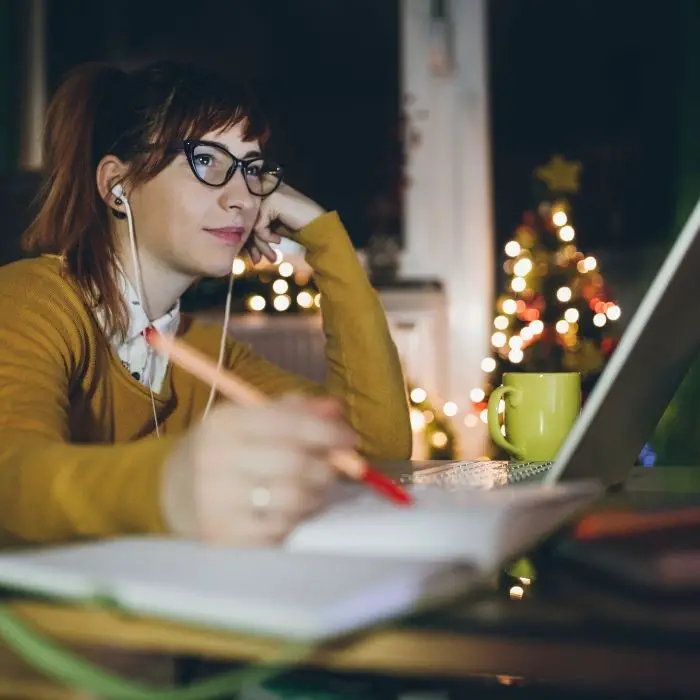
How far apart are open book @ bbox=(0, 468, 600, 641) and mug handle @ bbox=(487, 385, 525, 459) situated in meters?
0.44

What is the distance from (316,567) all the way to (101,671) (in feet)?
0.37

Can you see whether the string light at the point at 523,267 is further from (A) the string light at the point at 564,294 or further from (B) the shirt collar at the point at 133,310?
(B) the shirt collar at the point at 133,310

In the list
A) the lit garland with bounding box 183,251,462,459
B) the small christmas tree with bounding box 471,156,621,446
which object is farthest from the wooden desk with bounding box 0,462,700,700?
the lit garland with bounding box 183,251,462,459

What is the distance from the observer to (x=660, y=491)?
2.38 ft

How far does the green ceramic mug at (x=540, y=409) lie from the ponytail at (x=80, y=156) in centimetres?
50

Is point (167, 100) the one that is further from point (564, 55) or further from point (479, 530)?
point (564, 55)

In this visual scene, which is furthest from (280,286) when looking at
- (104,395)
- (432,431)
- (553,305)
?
(104,395)

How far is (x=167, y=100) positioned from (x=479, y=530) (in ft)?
2.63

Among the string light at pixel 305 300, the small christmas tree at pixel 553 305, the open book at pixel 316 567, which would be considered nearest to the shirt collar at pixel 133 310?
the open book at pixel 316 567

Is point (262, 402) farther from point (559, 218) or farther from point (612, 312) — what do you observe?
point (559, 218)

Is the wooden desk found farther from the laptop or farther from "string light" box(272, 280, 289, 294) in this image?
"string light" box(272, 280, 289, 294)

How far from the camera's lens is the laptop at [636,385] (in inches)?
22.8

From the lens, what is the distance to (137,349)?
1040 mm

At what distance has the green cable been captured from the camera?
36 cm
